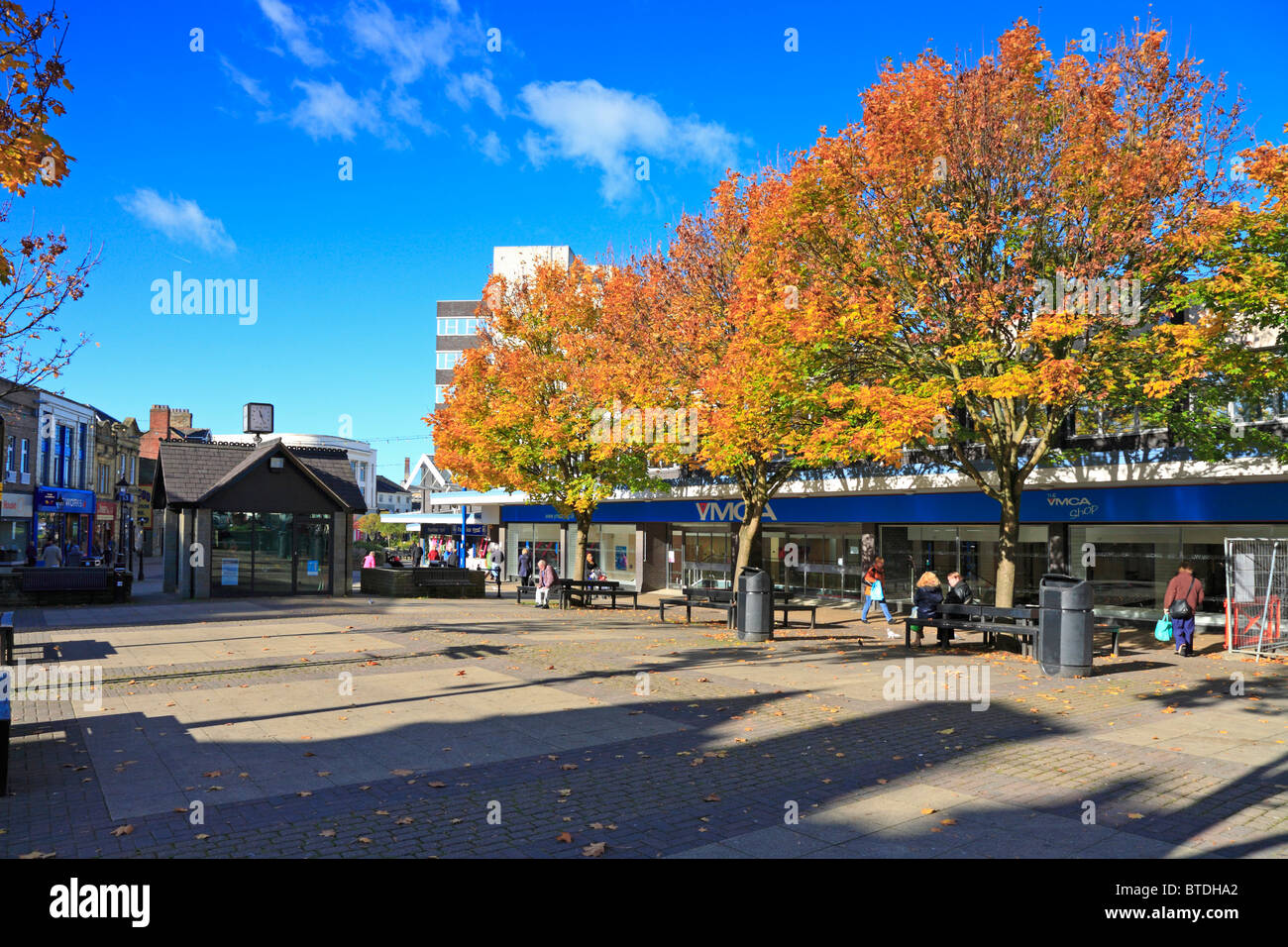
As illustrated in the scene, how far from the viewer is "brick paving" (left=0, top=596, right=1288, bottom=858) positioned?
601 centimetres

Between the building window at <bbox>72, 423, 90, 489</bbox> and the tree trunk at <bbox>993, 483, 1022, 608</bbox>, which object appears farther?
the building window at <bbox>72, 423, 90, 489</bbox>

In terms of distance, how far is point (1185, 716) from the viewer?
1020 centimetres

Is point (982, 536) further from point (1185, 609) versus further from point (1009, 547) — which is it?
point (1185, 609)

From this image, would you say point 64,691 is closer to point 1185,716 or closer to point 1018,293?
point 1185,716

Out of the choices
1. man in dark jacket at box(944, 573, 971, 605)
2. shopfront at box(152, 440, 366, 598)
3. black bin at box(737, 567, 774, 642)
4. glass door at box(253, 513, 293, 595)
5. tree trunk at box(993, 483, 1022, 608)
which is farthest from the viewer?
glass door at box(253, 513, 293, 595)

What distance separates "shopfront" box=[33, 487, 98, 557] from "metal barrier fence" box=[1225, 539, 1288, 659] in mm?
45656

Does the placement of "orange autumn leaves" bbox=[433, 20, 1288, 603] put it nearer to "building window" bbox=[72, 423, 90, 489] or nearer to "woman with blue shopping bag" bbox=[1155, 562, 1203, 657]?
"woman with blue shopping bag" bbox=[1155, 562, 1203, 657]

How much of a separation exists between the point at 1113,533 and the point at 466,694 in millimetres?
16733

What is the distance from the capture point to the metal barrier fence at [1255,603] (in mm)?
15930

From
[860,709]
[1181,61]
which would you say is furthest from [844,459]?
[1181,61]

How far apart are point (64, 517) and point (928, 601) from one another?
48.9m

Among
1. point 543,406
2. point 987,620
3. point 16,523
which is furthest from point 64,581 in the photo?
point 16,523

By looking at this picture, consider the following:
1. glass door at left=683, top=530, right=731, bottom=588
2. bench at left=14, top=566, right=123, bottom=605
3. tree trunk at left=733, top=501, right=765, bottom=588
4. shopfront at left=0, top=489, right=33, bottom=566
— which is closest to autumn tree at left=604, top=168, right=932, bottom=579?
tree trunk at left=733, top=501, right=765, bottom=588

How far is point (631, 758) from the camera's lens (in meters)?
8.20
